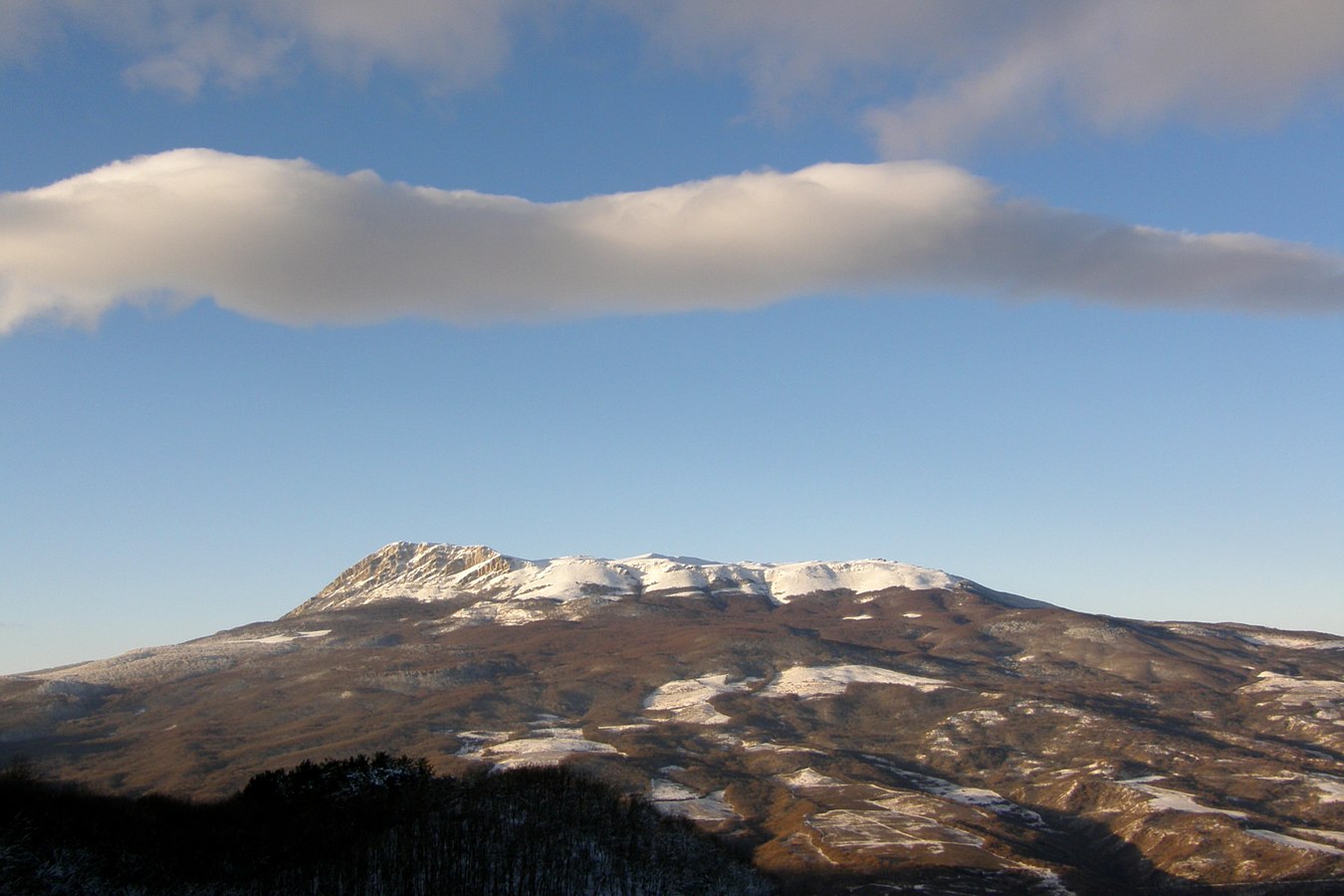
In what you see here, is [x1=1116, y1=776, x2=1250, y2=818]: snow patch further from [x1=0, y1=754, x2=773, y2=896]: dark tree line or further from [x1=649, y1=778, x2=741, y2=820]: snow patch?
[x1=0, y1=754, x2=773, y2=896]: dark tree line

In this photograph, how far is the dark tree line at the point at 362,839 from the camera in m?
57.4

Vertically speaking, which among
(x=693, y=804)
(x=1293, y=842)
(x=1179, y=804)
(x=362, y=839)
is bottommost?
(x=1293, y=842)

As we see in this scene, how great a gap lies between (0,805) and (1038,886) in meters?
127

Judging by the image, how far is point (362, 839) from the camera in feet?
236

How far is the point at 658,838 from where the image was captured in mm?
Result: 90000

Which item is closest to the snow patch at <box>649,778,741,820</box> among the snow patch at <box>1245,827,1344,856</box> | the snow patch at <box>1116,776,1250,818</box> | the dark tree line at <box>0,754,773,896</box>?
the snow patch at <box>1116,776,1250,818</box>

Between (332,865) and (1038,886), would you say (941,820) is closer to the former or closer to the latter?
(1038,886)

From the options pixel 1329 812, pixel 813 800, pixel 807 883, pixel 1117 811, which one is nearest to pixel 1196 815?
pixel 1117 811

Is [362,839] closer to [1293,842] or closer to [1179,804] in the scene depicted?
[1293,842]

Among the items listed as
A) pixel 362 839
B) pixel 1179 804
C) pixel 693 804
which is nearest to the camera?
pixel 362 839

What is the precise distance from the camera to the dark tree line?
2259 inches

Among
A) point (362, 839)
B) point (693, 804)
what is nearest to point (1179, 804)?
point (693, 804)

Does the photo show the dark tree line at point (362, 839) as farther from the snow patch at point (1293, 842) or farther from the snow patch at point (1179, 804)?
the snow patch at point (1179, 804)

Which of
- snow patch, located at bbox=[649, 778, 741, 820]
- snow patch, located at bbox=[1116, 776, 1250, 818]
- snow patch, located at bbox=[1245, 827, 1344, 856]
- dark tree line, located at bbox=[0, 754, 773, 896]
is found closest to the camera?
dark tree line, located at bbox=[0, 754, 773, 896]
